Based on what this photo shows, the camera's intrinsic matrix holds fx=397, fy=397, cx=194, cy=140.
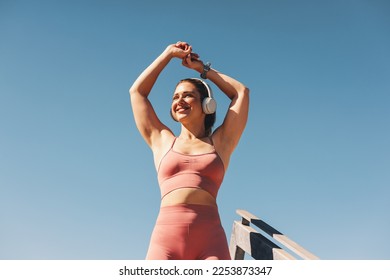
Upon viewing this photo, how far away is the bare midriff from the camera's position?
252 cm

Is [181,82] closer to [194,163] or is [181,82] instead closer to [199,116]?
[199,116]

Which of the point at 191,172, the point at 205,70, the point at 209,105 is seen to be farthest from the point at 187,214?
the point at 205,70

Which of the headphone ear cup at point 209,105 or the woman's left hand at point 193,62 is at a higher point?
the woman's left hand at point 193,62

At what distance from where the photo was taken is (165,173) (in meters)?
2.67

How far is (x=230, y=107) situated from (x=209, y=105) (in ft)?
0.56

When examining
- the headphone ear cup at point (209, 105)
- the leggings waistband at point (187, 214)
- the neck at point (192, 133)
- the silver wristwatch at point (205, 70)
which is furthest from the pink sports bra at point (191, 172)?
the silver wristwatch at point (205, 70)

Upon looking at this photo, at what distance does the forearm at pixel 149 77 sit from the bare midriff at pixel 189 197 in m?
0.86

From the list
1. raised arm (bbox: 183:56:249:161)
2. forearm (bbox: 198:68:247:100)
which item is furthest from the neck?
forearm (bbox: 198:68:247:100)

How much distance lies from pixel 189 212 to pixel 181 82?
1049mm

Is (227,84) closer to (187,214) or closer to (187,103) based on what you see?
(187,103)

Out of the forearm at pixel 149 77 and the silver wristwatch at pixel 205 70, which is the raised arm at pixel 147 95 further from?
the silver wristwatch at pixel 205 70

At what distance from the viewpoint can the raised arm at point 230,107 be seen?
287 cm

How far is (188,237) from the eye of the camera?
2.44 metres
